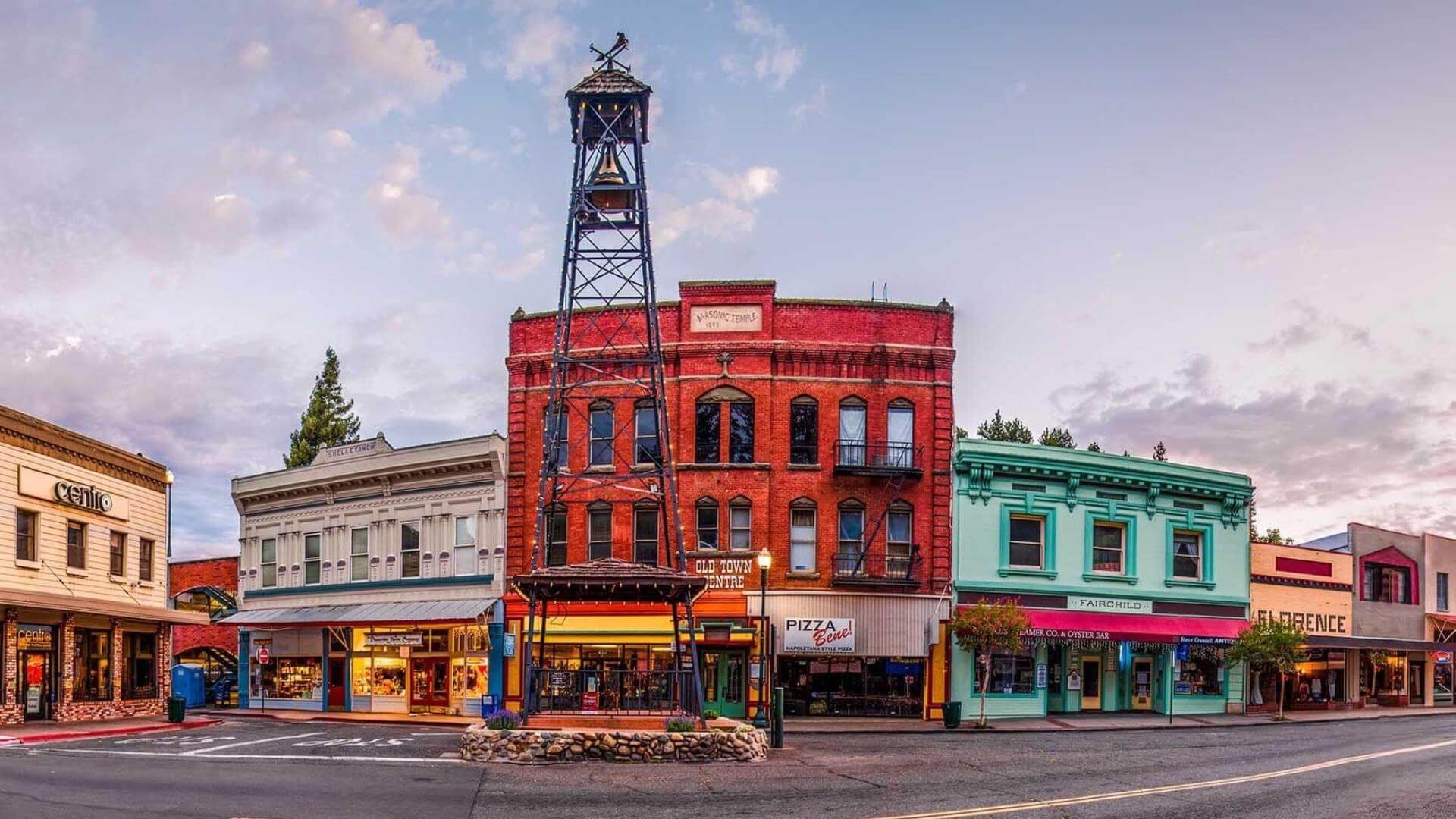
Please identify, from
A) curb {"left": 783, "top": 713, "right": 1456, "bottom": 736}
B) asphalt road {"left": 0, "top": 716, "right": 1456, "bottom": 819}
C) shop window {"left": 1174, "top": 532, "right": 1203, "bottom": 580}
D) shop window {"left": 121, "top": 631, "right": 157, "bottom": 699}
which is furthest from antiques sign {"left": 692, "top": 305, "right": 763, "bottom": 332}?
shop window {"left": 121, "top": 631, "right": 157, "bottom": 699}

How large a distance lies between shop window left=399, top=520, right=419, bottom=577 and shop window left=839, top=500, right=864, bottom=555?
15259 millimetres

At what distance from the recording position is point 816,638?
3975 cm

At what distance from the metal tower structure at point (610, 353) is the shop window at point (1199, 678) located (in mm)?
19568

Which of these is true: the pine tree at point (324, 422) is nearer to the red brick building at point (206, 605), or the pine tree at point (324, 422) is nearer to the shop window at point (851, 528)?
the red brick building at point (206, 605)

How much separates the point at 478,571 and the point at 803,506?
37.7 ft

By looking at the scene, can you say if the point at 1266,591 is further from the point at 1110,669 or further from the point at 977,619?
the point at 977,619

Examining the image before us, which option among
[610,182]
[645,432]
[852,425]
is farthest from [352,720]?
[610,182]

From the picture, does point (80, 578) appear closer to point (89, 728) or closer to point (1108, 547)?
point (89, 728)

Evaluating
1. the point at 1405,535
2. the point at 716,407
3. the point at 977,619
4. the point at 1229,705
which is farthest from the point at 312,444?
the point at 1405,535

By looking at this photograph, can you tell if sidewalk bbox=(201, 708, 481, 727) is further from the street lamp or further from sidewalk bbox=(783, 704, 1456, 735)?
sidewalk bbox=(783, 704, 1456, 735)

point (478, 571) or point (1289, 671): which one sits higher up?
point (478, 571)

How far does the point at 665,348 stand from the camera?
42.4m

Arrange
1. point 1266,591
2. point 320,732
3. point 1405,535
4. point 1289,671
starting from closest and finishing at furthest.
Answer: point 320,732, point 1289,671, point 1266,591, point 1405,535

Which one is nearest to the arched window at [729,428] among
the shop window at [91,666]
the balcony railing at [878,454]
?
the balcony railing at [878,454]
